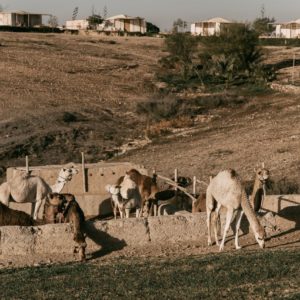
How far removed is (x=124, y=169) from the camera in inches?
938

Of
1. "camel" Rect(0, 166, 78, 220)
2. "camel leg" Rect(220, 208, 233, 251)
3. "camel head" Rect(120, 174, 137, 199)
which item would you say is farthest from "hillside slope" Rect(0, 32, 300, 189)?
"camel leg" Rect(220, 208, 233, 251)

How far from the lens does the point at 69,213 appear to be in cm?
1680

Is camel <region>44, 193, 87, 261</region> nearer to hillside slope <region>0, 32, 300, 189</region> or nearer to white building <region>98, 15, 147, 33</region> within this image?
hillside slope <region>0, 32, 300, 189</region>

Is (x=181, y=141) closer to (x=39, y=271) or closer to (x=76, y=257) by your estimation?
(x=76, y=257)

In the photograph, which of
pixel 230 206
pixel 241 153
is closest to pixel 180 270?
pixel 230 206

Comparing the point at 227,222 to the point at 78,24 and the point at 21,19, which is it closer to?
the point at 21,19

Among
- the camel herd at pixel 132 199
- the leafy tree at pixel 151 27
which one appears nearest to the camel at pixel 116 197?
the camel herd at pixel 132 199

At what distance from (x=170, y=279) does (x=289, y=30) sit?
91692 mm

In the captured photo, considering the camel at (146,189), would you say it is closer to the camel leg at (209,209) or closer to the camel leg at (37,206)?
the camel leg at (37,206)

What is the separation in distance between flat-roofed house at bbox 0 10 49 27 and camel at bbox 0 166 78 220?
79586 mm

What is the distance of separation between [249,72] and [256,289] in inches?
1683

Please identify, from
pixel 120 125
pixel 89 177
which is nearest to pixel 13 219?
pixel 89 177

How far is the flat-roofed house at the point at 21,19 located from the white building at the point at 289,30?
27.0m

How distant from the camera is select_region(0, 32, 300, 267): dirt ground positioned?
2955 centimetres
